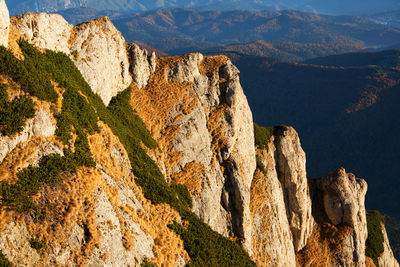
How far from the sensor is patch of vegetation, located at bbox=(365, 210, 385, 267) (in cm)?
4806

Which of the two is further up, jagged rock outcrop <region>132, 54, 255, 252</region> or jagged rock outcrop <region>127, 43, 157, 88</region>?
jagged rock outcrop <region>127, 43, 157, 88</region>

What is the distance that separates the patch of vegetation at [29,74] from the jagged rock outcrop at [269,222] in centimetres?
2356

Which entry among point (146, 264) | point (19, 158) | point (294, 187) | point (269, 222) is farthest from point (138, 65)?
point (294, 187)

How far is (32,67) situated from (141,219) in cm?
1168

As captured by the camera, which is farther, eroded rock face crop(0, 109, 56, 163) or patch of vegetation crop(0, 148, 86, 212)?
eroded rock face crop(0, 109, 56, 163)

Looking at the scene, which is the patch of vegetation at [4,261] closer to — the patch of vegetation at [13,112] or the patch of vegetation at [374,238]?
the patch of vegetation at [13,112]

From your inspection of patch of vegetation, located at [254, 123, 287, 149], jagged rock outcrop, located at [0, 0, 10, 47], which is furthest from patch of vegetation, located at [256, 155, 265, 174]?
jagged rock outcrop, located at [0, 0, 10, 47]

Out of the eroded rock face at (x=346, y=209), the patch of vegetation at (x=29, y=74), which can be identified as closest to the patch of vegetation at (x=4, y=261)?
the patch of vegetation at (x=29, y=74)

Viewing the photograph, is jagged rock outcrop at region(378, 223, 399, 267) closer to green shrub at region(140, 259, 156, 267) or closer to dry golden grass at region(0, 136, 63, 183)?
green shrub at region(140, 259, 156, 267)

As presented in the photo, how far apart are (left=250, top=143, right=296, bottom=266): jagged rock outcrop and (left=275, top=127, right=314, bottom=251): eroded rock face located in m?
2.38

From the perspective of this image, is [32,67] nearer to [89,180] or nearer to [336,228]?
[89,180]

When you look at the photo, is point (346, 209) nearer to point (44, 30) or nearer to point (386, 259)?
point (386, 259)

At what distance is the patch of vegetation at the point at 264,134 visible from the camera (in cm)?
4159

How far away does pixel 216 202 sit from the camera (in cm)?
3098
